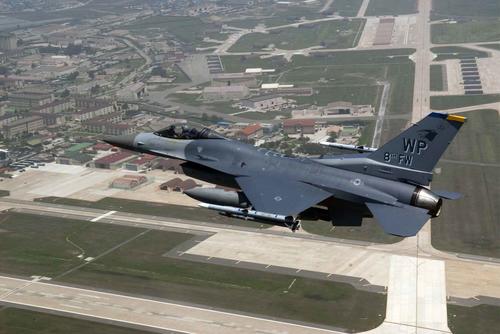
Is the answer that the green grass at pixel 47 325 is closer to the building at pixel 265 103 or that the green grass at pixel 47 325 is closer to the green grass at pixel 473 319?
the green grass at pixel 473 319

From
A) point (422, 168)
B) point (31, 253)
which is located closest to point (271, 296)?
point (31, 253)

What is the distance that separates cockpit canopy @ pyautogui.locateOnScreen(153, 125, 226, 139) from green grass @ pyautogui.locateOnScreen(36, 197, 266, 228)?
56.4 metres

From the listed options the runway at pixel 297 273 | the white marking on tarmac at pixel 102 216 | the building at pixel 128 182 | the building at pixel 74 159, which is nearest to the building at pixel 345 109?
the building at pixel 74 159

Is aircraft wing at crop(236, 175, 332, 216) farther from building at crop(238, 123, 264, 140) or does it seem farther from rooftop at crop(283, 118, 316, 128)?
rooftop at crop(283, 118, 316, 128)

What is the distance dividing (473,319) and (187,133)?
4548cm

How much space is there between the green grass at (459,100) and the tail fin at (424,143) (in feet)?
433

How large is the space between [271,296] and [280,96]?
114611 millimetres

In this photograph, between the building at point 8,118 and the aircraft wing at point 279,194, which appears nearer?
the aircraft wing at point 279,194

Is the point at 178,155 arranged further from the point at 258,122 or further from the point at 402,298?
the point at 258,122

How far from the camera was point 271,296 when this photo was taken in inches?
3506

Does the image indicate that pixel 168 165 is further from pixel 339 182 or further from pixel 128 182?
pixel 339 182

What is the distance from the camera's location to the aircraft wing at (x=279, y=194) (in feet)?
157

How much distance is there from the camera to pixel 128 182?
13325cm

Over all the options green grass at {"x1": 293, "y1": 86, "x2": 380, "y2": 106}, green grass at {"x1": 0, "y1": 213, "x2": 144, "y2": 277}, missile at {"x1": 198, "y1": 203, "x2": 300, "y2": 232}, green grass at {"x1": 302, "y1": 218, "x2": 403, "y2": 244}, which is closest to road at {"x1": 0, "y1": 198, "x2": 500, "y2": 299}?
green grass at {"x1": 302, "y1": 218, "x2": 403, "y2": 244}
